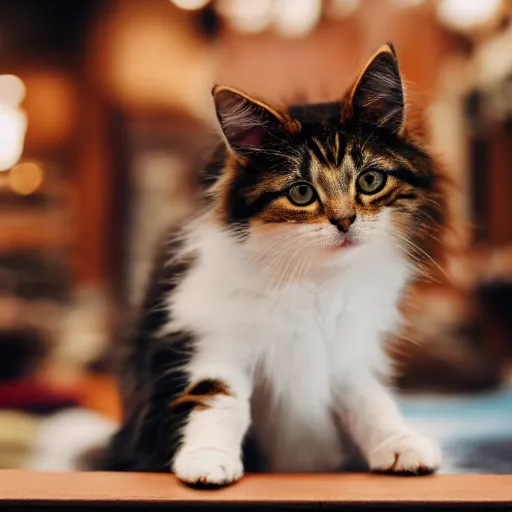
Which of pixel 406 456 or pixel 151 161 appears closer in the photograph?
pixel 406 456

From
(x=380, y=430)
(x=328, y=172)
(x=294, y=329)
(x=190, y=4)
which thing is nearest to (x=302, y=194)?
(x=328, y=172)

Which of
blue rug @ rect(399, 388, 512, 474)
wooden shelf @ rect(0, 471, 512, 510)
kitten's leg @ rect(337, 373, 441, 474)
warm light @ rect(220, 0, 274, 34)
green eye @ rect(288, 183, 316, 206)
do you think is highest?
warm light @ rect(220, 0, 274, 34)

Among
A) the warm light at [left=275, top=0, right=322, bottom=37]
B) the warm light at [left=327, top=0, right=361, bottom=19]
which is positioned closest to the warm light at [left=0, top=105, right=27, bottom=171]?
the warm light at [left=275, top=0, right=322, bottom=37]

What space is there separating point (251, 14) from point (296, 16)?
0.16m

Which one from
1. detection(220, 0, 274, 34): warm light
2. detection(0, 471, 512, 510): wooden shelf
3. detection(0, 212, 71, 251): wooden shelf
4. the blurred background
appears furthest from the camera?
detection(0, 212, 71, 251): wooden shelf

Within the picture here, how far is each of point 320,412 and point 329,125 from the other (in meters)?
0.29

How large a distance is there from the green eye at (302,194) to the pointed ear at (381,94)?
0.08m

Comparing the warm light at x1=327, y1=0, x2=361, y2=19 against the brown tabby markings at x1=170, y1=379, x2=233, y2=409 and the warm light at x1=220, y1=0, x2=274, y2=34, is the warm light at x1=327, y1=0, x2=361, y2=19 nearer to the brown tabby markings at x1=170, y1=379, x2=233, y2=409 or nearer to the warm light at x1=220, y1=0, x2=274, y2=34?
the warm light at x1=220, y1=0, x2=274, y2=34

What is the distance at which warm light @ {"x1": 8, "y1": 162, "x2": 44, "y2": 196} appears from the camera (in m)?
2.07

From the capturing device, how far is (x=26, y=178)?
7.07 ft

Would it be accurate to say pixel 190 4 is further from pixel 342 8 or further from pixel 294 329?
pixel 294 329

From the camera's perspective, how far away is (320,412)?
0.64 meters

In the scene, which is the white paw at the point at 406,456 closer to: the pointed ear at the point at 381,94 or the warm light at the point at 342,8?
the pointed ear at the point at 381,94

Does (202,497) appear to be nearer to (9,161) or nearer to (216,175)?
(216,175)
